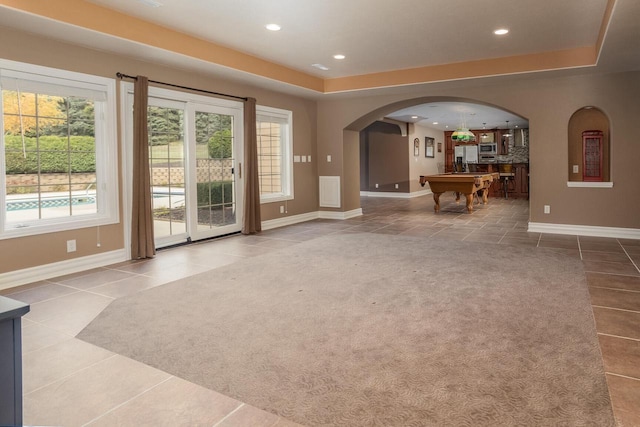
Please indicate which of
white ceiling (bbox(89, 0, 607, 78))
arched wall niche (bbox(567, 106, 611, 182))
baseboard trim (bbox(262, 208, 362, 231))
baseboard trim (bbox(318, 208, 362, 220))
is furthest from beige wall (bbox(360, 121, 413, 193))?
white ceiling (bbox(89, 0, 607, 78))

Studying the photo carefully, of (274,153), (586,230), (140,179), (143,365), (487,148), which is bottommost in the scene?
(143,365)

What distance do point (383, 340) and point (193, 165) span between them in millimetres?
4287

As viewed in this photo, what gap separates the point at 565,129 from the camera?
650 centimetres

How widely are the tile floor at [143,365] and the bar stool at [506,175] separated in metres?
7.34

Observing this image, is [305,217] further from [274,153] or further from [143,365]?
[143,365]

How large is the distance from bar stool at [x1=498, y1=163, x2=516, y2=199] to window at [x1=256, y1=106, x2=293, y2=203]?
8124 millimetres

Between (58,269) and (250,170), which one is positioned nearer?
(58,269)

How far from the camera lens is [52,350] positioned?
8.30 feet

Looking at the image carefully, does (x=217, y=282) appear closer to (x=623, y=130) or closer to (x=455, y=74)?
(x=455, y=74)

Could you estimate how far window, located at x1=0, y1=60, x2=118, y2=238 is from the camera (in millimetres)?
4035

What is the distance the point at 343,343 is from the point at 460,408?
86 centimetres

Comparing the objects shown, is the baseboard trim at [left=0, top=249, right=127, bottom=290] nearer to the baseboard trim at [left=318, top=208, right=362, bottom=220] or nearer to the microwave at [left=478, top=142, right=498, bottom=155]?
the baseboard trim at [left=318, top=208, right=362, bottom=220]

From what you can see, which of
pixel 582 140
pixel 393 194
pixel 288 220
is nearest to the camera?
pixel 582 140

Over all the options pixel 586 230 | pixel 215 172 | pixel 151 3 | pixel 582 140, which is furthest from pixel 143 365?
pixel 582 140
